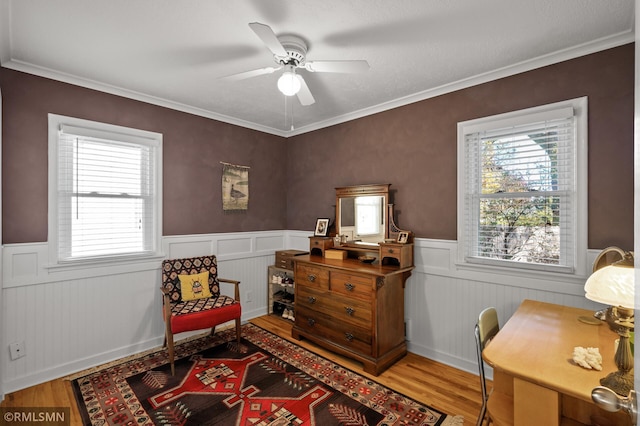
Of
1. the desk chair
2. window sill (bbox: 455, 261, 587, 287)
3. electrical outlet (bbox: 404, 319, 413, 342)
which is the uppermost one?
window sill (bbox: 455, 261, 587, 287)

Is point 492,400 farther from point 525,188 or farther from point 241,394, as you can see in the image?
point 241,394

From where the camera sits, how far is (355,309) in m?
3.00

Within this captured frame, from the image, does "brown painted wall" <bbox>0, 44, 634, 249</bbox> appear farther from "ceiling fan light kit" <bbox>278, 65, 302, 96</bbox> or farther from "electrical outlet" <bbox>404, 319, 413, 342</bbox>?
"ceiling fan light kit" <bbox>278, 65, 302, 96</bbox>

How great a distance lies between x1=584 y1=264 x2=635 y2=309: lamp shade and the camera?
48.6 inches

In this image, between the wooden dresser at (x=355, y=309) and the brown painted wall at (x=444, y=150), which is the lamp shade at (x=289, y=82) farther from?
the wooden dresser at (x=355, y=309)

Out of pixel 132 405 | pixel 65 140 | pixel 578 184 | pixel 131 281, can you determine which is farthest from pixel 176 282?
pixel 578 184

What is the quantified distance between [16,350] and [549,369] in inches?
152

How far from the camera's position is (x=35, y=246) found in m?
2.71

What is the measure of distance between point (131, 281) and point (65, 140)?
4.97ft

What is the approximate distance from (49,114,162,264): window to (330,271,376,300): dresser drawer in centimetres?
205

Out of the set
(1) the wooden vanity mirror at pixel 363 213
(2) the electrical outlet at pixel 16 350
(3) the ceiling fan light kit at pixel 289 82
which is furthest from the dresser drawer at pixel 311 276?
(2) the electrical outlet at pixel 16 350

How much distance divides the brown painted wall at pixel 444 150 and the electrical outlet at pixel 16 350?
3.15m

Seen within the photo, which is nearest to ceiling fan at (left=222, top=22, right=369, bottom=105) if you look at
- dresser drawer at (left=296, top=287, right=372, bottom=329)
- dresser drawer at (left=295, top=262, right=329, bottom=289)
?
dresser drawer at (left=295, top=262, right=329, bottom=289)

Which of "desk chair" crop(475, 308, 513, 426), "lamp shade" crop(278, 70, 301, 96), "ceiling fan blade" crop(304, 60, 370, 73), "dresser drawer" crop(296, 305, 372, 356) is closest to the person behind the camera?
"desk chair" crop(475, 308, 513, 426)
